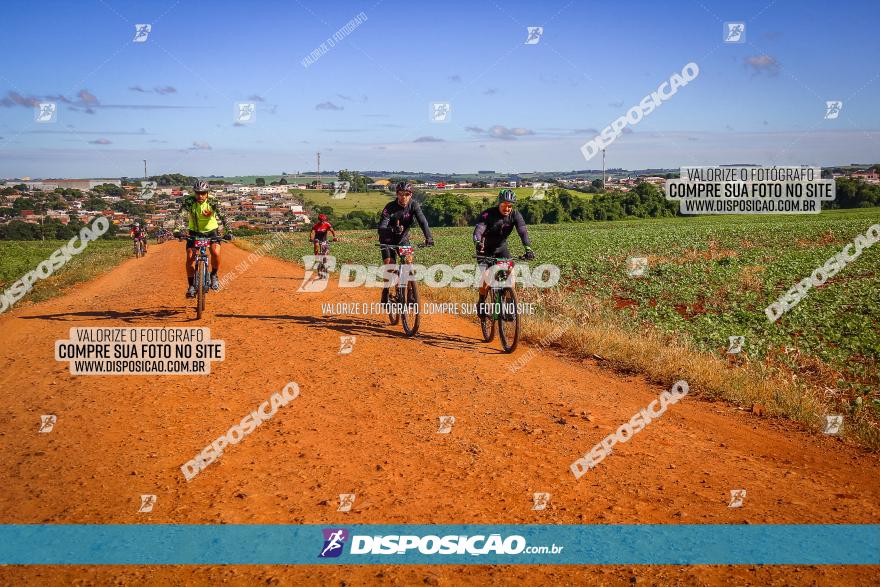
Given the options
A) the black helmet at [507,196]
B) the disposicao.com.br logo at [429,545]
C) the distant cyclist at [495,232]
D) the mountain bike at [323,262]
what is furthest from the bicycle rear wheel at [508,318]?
the mountain bike at [323,262]

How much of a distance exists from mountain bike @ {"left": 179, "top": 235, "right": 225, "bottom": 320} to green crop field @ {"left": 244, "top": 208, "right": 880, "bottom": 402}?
9035mm

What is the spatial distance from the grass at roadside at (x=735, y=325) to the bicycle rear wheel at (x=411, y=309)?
2193 mm

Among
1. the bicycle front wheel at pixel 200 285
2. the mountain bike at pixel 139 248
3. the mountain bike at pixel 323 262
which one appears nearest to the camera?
the bicycle front wheel at pixel 200 285

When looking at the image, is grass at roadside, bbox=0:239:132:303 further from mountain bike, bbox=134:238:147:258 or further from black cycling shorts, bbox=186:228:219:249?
black cycling shorts, bbox=186:228:219:249

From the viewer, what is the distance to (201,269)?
12227mm

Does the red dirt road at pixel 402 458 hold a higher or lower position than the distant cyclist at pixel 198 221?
lower

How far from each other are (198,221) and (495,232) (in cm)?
612

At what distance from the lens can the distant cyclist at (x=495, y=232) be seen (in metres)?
10.1

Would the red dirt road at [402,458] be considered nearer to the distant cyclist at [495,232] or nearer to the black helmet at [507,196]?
the distant cyclist at [495,232]

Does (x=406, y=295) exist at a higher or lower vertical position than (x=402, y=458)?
higher

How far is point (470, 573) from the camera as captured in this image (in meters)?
4.02

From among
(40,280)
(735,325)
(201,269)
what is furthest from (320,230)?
(735,325)

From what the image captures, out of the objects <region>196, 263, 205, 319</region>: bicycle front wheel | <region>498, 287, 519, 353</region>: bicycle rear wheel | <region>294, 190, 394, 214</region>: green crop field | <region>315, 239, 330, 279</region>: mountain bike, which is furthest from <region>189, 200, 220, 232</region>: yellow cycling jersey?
<region>294, 190, 394, 214</region>: green crop field

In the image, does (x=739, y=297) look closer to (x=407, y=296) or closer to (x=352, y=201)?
(x=407, y=296)
